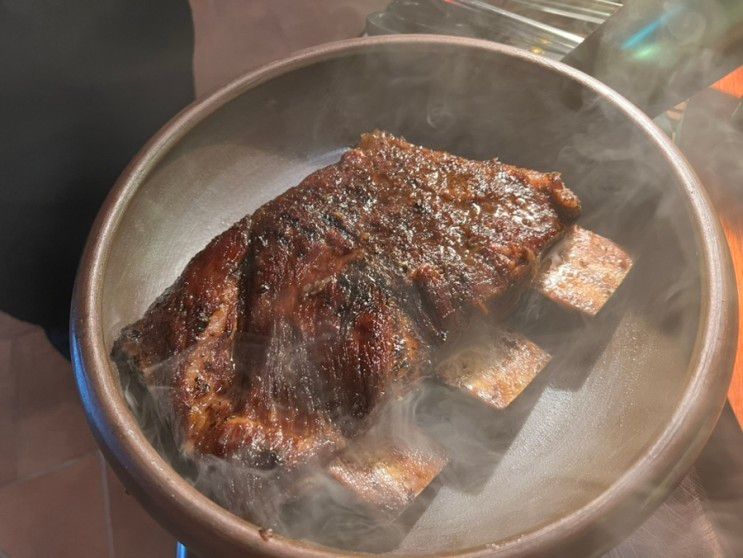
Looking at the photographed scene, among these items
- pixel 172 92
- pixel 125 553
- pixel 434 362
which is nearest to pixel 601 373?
pixel 434 362

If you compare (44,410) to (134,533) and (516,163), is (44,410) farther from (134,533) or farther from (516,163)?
(516,163)

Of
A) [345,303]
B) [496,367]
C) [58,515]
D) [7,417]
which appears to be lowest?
[58,515]

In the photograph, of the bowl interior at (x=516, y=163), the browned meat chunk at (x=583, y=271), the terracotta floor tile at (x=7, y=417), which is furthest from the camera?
the terracotta floor tile at (x=7, y=417)

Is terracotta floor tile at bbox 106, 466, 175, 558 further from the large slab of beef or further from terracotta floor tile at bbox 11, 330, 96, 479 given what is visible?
the large slab of beef

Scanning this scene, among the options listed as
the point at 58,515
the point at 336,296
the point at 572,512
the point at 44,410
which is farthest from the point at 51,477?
the point at 572,512

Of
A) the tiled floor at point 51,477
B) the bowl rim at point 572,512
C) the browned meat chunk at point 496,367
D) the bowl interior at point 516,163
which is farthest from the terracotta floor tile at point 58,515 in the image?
the browned meat chunk at point 496,367

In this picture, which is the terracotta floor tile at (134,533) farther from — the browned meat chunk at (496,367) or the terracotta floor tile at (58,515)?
the browned meat chunk at (496,367)
